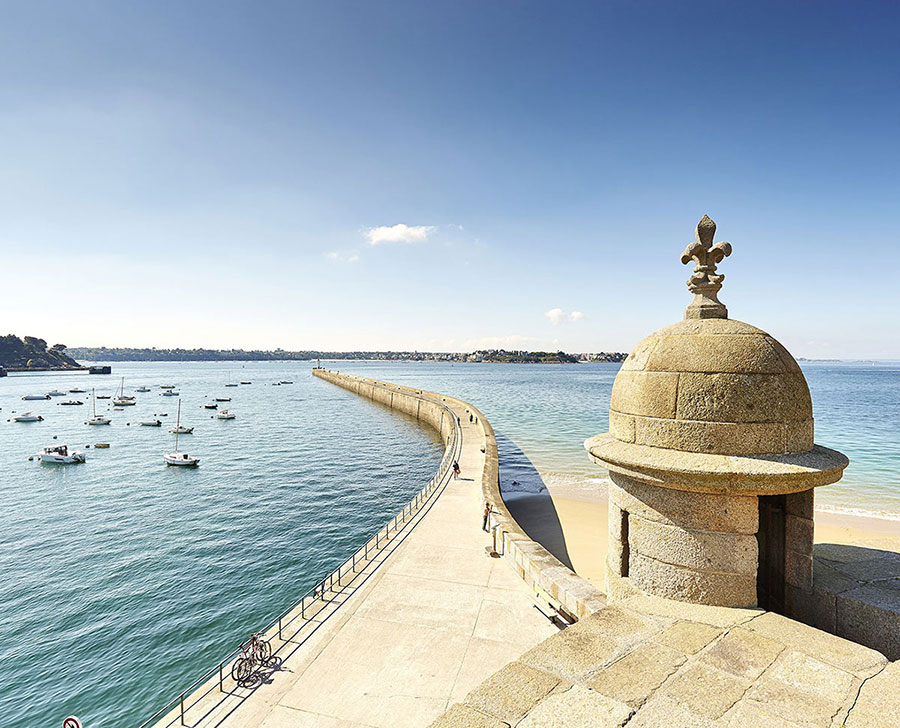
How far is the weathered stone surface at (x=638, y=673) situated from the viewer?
307cm

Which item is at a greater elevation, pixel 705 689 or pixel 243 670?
pixel 705 689

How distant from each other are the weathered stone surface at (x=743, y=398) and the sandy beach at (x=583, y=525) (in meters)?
13.7

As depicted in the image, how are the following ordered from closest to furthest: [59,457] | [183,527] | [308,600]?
[308,600] < [183,527] < [59,457]

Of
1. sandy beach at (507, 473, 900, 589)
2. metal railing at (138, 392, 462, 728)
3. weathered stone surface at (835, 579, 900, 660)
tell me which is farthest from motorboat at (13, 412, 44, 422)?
weathered stone surface at (835, 579, 900, 660)

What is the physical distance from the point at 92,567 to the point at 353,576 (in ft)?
44.9

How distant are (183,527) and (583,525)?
761 inches

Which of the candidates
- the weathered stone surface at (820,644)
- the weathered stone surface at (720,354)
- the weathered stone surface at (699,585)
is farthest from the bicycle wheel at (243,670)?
the weathered stone surface at (720,354)

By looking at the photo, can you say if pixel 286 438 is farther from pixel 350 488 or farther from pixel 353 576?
pixel 353 576

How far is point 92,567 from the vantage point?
1859cm

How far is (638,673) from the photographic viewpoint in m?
3.27

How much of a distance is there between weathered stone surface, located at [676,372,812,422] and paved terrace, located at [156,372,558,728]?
6469 millimetres

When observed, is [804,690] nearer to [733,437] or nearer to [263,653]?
[733,437]

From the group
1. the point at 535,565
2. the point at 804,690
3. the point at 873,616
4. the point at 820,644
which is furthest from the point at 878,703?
the point at 535,565

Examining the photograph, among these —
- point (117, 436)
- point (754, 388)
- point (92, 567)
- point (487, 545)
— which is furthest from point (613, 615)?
point (117, 436)
